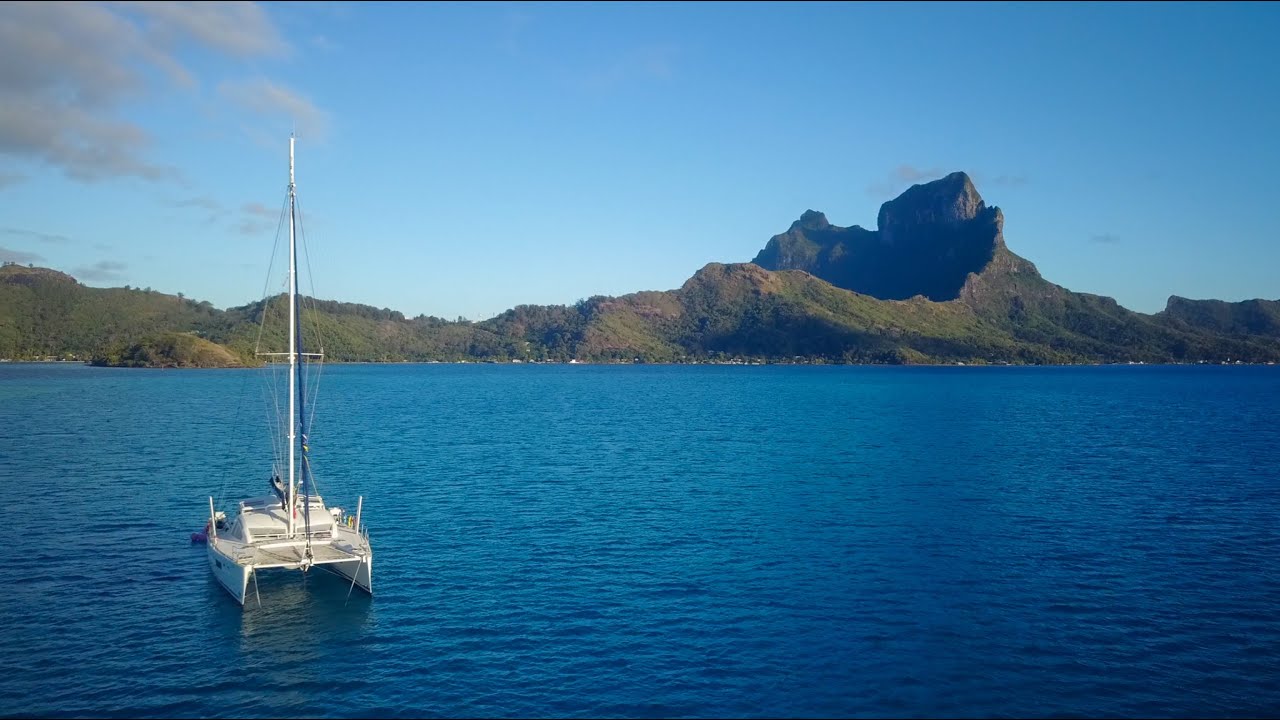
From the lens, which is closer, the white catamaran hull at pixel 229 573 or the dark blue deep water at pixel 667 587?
the dark blue deep water at pixel 667 587

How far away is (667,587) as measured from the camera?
3341 centimetres

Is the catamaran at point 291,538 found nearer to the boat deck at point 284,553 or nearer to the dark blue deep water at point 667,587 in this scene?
the boat deck at point 284,553

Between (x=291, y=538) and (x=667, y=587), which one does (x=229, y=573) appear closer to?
(x=291, y=538)

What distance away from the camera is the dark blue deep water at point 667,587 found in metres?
24.1

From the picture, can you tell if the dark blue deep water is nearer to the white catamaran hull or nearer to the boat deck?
the white catamaran hull

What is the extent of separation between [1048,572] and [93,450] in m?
70.9

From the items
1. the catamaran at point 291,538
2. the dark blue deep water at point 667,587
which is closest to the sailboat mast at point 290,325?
the catamaran at point 291,538

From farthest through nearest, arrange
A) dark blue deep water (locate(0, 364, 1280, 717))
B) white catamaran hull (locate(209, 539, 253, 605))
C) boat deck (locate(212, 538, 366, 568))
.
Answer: boat deck (locate(212, 538, 366, 568)), white catamaran hull (locate(209, 539, 253, 605)), dark blue deep water (locate(0, 364, 1280, 717))

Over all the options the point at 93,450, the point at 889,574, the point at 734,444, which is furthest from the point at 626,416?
the point at 889,574

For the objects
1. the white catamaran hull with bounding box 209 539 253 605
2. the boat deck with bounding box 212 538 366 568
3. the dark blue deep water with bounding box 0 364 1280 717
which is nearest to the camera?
the dark blue deep water with bounding box 0 364 1280 717

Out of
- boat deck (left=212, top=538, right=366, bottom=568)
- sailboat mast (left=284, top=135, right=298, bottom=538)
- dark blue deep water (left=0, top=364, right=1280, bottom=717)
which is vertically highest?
sailboat mast (left=284, top=135, right=298, bottom=538)

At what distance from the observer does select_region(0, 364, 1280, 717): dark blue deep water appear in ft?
79.2

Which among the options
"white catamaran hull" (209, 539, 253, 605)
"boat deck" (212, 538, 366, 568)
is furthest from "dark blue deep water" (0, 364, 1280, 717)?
"boat deck" (212, 538, 366, 568)

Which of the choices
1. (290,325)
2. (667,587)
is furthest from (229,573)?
(667,587)
